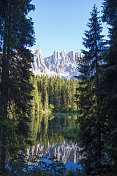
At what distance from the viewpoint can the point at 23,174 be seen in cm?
564

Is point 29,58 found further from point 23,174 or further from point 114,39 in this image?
point 23,174

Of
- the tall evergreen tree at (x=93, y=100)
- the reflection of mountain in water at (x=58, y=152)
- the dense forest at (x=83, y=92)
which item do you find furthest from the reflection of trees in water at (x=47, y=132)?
the dense forest at (x=83, y=92)

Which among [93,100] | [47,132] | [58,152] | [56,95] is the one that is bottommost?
[47,132]

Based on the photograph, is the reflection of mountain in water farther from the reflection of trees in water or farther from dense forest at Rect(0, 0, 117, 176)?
dense forest at Rect(0, 0, 117, 176)

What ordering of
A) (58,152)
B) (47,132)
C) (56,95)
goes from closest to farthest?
(58,152) → (47,132) → (56,95)

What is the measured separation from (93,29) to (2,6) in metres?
5.99

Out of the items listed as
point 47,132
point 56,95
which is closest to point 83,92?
point 47,132

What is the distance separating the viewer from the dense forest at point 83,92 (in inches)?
200

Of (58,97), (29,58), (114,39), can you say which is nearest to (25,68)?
(29,58)

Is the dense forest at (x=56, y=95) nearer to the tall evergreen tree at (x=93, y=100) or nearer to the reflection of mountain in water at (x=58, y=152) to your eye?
the reflection of mountain in water at (x=58, y=152)

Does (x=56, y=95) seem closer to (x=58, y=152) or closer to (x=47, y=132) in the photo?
(x=47, y=132)

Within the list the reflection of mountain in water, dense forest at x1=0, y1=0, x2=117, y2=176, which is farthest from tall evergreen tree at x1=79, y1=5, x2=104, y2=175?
the reflection of mountain in water

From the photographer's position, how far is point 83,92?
10.8 m

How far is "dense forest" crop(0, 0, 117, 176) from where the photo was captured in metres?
5.09
